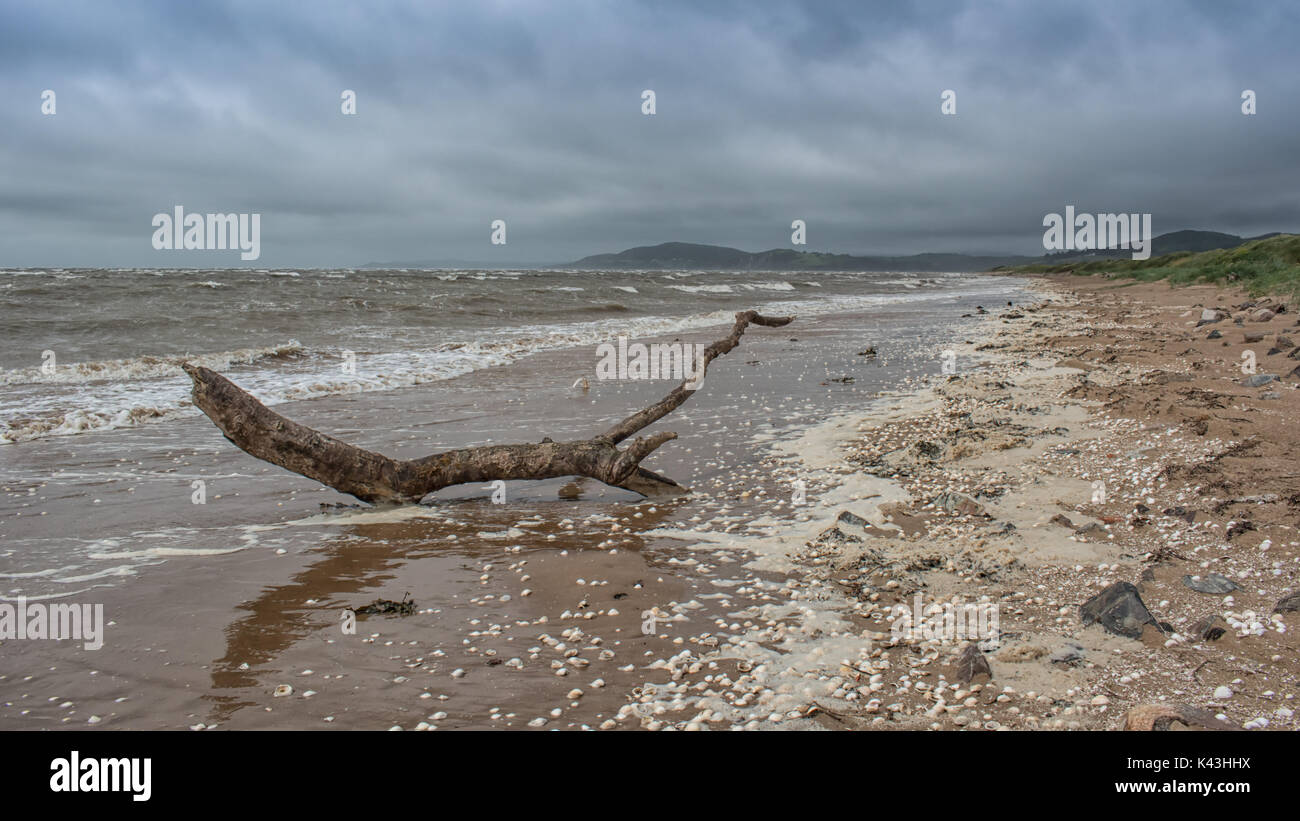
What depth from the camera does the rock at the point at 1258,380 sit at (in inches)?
378

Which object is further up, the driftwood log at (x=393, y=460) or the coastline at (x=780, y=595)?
the driftwood log at (x=393, y=460)

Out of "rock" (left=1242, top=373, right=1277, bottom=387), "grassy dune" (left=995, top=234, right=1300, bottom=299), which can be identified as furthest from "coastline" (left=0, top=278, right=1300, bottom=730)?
"grassy dune" (left=995, top=234, right=1300, bottom=299)

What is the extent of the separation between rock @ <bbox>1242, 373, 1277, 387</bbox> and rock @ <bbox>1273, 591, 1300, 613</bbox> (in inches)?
282

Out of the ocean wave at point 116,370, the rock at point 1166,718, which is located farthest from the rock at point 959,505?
the ocean wave at point 116,370

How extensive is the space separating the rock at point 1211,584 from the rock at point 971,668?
1634 mm

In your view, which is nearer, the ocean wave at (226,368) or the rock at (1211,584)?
the rock at (1211,584)

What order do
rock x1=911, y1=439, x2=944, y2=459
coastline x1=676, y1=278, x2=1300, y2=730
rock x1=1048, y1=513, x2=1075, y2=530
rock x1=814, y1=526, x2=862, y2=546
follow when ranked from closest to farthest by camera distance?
coastline x1=676, y1=278, x2=1300, y2=730 → rock x1=1048, y1=513, x2=1075, y2=530 → rock x1=814, y1=526, x2=862, y2=546 → rock x1=911, y1=439, x2=944, y2=459

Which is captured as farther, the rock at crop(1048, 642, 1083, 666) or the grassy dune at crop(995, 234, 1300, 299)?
the grassy dune at crop(995, 234, 1300, 299)

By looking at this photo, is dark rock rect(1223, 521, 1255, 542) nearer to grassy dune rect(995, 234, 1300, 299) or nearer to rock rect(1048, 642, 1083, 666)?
rock rect(1048, 642, 1083, 666)

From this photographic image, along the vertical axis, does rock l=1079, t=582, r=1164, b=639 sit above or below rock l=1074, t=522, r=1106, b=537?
below

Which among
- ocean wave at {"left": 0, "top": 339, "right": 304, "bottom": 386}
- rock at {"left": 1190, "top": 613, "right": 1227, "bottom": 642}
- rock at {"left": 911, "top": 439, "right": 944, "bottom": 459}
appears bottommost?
rock at {"left": 1190, "top": 613, "right": 1227, "bottom": 642}

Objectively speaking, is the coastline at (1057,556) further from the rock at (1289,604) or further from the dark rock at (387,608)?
the dark rock at (387,608)

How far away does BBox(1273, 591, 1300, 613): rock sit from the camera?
157 inches

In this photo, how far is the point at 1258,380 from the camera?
9734mm
